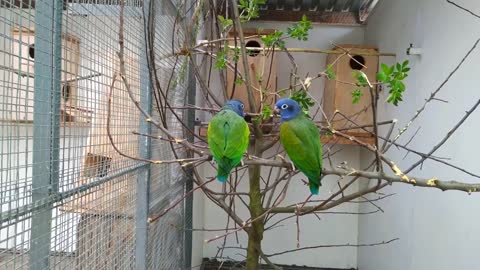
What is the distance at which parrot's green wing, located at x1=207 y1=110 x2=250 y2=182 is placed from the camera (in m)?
1.30

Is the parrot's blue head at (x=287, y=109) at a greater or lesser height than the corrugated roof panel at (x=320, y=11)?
lesser

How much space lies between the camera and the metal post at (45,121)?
0.87m

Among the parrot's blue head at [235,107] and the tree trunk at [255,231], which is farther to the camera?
the tree trunk at [255,231]

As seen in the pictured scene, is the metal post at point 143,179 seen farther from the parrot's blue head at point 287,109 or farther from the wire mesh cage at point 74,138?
the parrot's blue head at point 287,109

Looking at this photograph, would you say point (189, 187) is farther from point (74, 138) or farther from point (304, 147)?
point (74, 138)

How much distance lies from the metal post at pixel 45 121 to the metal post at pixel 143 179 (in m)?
0.59

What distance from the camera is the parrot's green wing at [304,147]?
1338 millimetres

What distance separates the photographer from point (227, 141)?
1309 millimetres

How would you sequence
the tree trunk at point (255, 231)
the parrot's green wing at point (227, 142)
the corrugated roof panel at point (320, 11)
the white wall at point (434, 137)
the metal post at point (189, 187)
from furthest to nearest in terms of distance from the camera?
1. the corrugated roof panel at point (320, 11)
2. the metal post at point (189, 187)
3. the tree trunk at point (255, 231)
4. the white wall at point (434, 137)
5. the parrot's green wing at point (227, 142)

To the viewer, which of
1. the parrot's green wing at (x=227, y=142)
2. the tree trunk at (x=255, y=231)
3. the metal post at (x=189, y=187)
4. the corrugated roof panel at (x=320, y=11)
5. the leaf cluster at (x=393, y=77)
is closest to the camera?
the leaf cluster at (x=393, y=77)

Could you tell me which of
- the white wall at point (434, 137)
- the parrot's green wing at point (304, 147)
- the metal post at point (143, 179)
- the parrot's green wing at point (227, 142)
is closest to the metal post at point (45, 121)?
the parrot's green wing at point (227, 142)

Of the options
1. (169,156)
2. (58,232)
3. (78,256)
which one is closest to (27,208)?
(58,232)

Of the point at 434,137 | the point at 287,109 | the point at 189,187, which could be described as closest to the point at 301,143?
the point at 287,109

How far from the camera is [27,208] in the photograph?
2.66 feet
